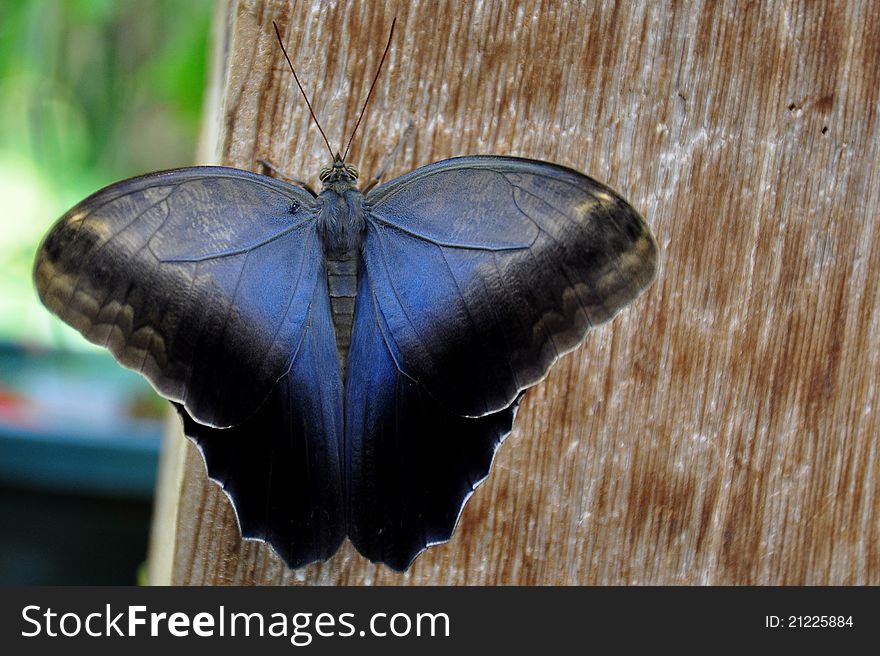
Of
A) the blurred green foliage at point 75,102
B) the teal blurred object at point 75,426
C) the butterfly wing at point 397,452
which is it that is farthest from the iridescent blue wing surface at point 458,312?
the teal blurred object at point 75,426

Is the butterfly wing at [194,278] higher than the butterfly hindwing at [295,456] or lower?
higher

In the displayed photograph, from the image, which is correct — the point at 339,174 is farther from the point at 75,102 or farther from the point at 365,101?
the point at 75,102

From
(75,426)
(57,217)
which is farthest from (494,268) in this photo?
(57,217)

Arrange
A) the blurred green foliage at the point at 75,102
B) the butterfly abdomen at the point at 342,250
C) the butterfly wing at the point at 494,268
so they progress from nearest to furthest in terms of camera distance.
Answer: the butterfly wing at the point at 494,268, the butterfly abdomen at the point at 342,250, the blurred green foliage at the point at 75,102

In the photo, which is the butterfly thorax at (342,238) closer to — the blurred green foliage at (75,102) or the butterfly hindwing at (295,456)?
the butterfly hindwing at (295,456)

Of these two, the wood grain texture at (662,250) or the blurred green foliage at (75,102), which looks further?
the blurred green foliage at (75,102)

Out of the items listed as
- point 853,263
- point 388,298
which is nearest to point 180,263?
point 388,298

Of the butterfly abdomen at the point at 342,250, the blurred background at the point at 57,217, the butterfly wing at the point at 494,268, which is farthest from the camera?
the blurred background at the point at 57,217

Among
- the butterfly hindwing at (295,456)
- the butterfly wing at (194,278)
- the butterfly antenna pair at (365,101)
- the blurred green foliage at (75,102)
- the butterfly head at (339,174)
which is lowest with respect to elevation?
the butterfly hindwing at (295,456)

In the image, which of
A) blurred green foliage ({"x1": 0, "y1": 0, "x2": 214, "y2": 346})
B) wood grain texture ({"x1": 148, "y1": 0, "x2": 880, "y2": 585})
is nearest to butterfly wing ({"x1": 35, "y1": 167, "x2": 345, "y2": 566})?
wood grain texture ({"x1": 148, "y1": 0, "x2": 880, "y2": 585})
